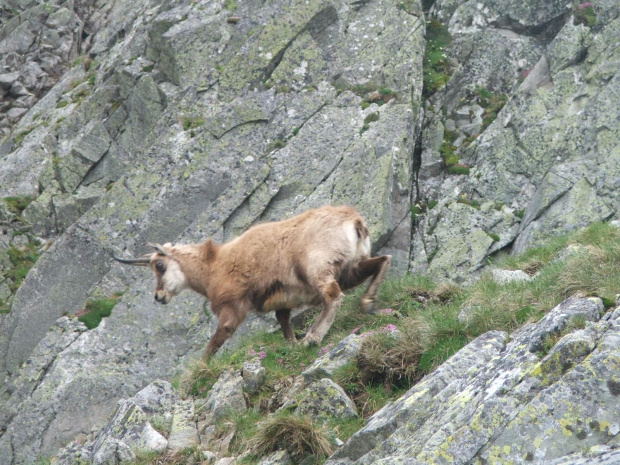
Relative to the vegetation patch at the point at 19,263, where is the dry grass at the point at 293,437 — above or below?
above

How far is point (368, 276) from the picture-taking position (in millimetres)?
12070

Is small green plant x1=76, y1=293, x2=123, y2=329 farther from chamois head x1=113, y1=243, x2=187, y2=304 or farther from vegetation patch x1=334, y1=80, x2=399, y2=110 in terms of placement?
vegetation patch x1=334, y1=80, x2=399, y2=110

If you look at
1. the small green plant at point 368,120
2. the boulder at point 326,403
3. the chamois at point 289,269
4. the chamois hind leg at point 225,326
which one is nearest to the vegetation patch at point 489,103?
the small green plant at point 368,120

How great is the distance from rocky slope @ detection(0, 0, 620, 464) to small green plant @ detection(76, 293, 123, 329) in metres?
0.22

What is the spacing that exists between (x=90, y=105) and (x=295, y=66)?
8.00 metres

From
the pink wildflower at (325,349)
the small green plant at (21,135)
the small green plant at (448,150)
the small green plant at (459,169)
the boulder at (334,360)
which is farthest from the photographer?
the small green plant at (21,135)

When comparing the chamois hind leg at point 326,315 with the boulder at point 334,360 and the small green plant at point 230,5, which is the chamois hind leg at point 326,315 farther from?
the small green plant at point 230,5

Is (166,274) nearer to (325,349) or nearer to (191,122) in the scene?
(325,349)

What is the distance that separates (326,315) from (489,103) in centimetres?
1096

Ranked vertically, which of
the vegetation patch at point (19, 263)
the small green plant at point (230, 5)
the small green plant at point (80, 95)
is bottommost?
the vegetation patch at point (19, 263)

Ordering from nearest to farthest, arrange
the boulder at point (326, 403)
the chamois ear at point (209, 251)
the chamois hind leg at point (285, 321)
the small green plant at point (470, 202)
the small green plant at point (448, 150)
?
the boulder at point (326, 403)
the chamois hind leg at point (285, 321)
the chamois ear at point (209, 251)
the small green plant at point (470, 202)
the small green plant at point (448, 150)

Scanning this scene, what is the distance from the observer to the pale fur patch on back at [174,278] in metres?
13.7

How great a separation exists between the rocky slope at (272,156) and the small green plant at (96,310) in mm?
217

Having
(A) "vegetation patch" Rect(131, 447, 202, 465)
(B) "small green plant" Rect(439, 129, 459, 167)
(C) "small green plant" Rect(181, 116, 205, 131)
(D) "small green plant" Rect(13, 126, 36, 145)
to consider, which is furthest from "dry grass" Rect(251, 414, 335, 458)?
(D) "small green plant" Rect(13, 126, 36, 145)
